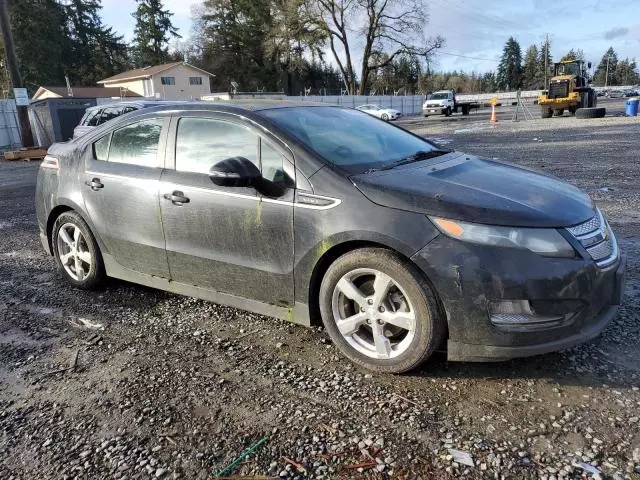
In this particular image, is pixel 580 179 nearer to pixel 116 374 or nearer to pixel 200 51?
pixel 116 374

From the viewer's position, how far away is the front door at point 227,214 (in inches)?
125

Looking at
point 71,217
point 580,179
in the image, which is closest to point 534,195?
point 71,217

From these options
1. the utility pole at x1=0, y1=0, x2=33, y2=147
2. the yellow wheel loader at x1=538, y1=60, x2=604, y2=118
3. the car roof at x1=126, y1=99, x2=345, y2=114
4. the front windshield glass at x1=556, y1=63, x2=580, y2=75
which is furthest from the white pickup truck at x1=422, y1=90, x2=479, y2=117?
the car roof at x1=126, y1=99, x2=345, y2=114

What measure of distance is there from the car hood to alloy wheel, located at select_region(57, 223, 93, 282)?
2706 millimetres

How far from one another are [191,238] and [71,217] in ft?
4.98

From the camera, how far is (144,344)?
3490mm

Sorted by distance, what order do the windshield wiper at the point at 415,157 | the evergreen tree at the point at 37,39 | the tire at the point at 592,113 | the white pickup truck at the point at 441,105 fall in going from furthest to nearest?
the evergreen tree at the point at 37,39 → the white pickup truck at the point at 441,105 → the tire at the point at 592,113 → the windshield wiper at the point at 415,157

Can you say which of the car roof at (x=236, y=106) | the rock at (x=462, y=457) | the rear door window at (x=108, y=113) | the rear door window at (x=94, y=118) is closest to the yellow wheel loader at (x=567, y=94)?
the rear door window at (x=108, y=113)

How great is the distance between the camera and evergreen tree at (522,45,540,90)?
115 metres

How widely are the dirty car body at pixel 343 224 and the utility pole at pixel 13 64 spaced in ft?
57.6

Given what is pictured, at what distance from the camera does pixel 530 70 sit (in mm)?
116000

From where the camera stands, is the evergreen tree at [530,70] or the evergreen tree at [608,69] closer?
the evergreen tree at [530,70]

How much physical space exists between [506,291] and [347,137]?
5.41 feet

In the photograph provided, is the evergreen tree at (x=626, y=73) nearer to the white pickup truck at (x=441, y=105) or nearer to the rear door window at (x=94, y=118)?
the white pickup truck at (x=441, y=105)
